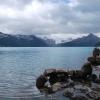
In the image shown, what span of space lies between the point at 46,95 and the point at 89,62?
1272 centimetres

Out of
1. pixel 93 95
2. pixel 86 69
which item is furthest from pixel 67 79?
pixel 93 95

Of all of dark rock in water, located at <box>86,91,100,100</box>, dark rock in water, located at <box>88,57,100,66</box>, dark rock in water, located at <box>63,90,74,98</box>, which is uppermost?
dark rock in water, located at <box>88,57,100,66</box>

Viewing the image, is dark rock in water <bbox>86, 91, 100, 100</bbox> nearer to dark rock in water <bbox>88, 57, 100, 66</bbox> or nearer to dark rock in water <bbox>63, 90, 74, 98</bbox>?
dark rock in water <bbox>63, 90, 74, 98</bbox>

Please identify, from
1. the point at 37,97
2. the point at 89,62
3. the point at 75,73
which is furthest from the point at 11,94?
the point at 89,62

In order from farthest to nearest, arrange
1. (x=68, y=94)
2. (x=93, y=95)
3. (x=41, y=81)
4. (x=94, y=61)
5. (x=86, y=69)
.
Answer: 1. (x=94, y=61)
2. (x=86, y=69)
3. (x=41, y=81)
4. (x=68, y=94)
5. (x=93, y=95)

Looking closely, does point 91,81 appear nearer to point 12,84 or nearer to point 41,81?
point 41,81

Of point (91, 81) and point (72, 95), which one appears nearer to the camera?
point (72, 95)

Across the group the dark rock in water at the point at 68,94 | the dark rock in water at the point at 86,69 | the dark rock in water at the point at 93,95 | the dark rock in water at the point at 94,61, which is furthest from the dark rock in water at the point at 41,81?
the dark rock in water at the point at 93,95

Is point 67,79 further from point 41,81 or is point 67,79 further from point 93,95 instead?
point 93,95

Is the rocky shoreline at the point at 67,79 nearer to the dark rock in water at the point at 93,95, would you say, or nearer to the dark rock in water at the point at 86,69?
the dark rock in water at the point at 86,69

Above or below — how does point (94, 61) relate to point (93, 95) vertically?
→ above

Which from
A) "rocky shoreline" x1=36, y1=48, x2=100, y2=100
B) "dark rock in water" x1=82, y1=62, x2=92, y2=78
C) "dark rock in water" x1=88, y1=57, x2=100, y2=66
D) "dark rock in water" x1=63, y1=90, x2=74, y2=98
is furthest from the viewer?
"dark rock in water" x1=88, y1=57, x2=100, y2=66

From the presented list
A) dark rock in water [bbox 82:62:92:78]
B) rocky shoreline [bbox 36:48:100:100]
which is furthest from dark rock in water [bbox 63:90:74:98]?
dark rock in water [bbox 82:62:92:78]

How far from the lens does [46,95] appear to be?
1700 inches
